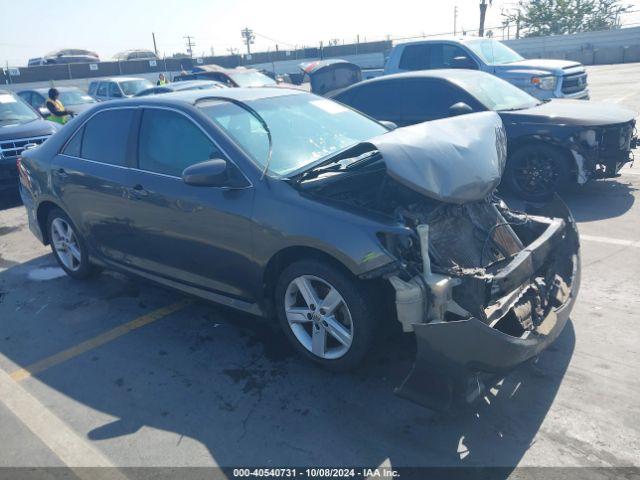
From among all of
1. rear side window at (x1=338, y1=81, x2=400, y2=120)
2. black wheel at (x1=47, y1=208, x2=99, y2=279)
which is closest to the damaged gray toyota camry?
black wheel at (x1=47, y1=208, x2=99, y2=279)

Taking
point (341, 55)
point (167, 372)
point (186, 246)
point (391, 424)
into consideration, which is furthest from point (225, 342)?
point (341, 55)

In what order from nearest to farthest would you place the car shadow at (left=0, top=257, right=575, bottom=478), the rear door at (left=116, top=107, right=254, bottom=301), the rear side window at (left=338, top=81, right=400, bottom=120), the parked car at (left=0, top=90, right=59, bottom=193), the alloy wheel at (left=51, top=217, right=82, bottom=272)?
the car shadow at (left=0, top=257, right=575, bottom=478)
the rear door at (left=116, top=107, right=254, bottom=301)
the alloy wheel at (left=51, top=217, right=82, bottom=272)
the rear side window at (left=338, top=81, right=400, bottom=120)
the parked car at (left=0, top=90, right=59, bottom=193)

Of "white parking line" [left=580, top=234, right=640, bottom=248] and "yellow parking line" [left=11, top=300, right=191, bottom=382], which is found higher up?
"white parking line" [left=580, top=234, right=640, bottom=248]

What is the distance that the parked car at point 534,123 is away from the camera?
664 centimetres

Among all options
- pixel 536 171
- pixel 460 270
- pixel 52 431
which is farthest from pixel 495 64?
pixel 52 431

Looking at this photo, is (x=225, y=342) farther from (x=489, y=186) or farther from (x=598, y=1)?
(x=598, y=1)

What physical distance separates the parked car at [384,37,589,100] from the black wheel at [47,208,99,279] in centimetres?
837

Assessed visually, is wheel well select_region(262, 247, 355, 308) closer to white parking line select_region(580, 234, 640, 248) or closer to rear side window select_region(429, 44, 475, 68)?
white parking line select_region(580, 234, 640, 248)

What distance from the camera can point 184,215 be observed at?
4.09 metres

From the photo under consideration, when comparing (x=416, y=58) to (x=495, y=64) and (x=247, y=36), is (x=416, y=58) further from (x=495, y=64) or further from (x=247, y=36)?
(x=247, y=36)

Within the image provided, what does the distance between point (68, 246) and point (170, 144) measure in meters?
2.02

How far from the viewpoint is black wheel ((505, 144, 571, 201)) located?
680cm

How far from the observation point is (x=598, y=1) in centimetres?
4084

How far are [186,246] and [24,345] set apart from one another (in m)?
1.56
